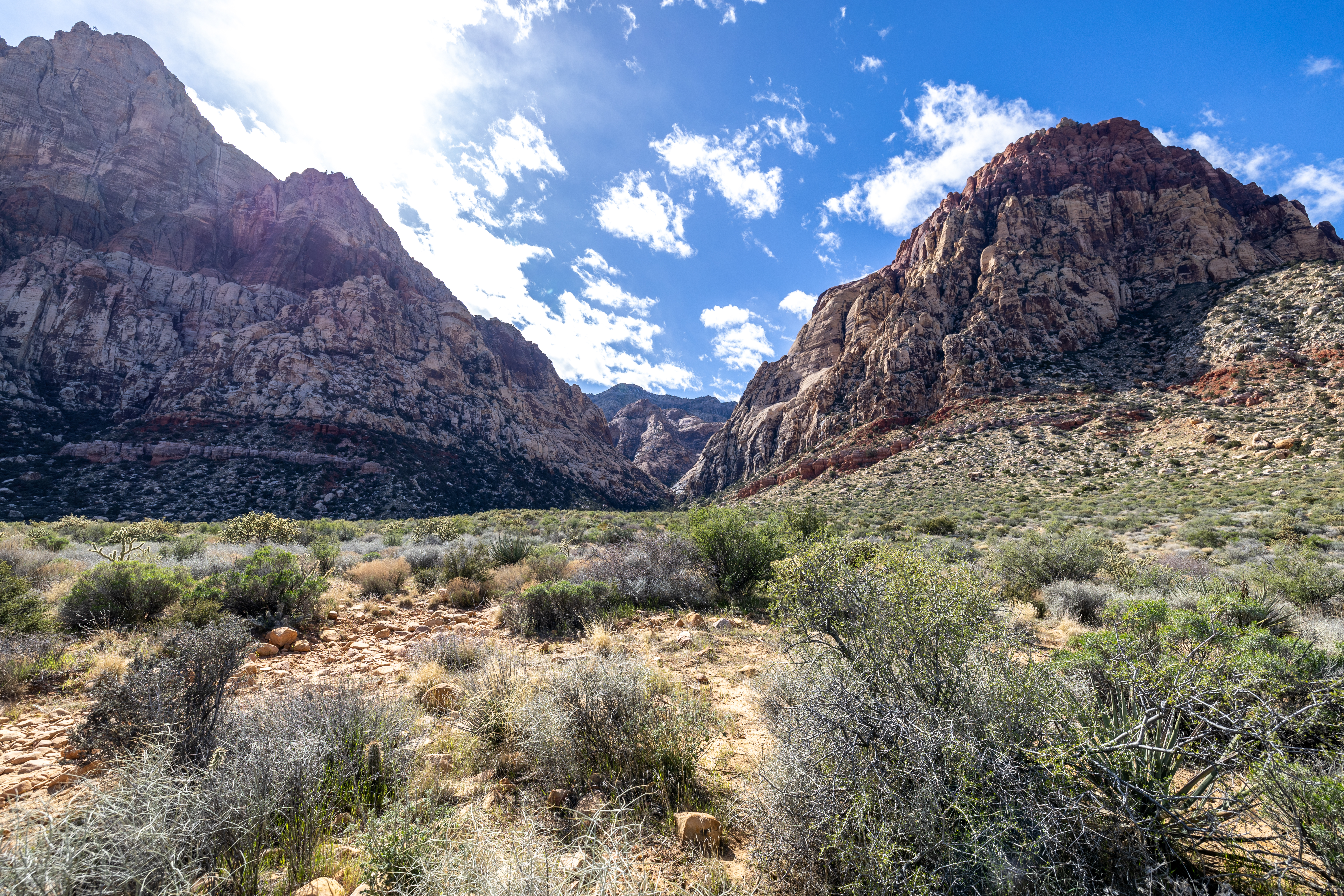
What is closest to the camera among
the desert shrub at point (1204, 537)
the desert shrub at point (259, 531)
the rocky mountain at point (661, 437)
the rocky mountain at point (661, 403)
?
the desert shrub at point (1204, 537)

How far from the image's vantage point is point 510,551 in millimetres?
9969

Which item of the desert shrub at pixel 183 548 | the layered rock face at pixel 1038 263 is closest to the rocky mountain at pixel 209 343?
the desert shrub at pixel 183 548

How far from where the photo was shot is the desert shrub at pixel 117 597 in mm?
5375

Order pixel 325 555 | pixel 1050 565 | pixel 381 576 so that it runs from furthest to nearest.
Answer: pixel 325 555
pixel 381 576
pixel 1050 565

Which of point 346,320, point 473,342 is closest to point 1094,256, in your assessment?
point 473,342

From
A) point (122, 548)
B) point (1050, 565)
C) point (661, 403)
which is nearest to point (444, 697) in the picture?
point (122, 548)

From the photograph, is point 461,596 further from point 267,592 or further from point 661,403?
point 661,403

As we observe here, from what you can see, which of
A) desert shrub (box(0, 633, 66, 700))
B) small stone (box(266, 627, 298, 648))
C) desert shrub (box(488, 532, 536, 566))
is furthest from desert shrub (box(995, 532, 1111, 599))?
desert shrub (box(0, 633, 66, 700))

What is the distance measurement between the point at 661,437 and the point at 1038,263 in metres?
75.6

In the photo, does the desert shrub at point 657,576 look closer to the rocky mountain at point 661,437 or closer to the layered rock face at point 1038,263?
the layered rock face at point 1038,263

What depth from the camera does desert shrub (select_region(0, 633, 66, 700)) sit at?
3.88m

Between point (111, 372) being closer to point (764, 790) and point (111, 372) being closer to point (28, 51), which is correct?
point (28, 51)

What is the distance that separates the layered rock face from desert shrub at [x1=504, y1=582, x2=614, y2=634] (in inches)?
1728

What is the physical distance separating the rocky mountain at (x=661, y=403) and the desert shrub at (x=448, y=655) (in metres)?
123
